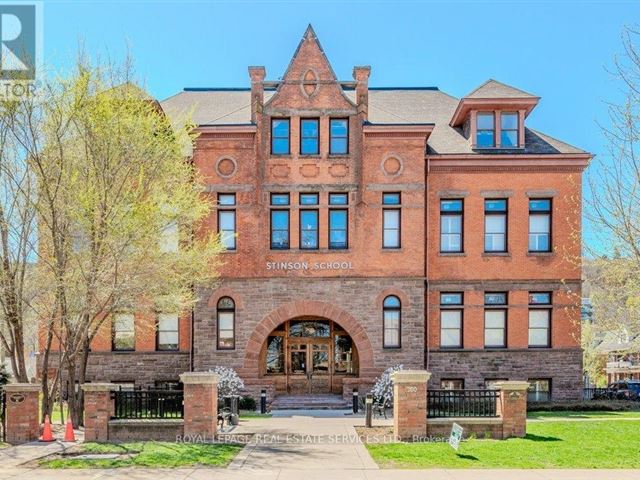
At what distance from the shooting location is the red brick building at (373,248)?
23.4 meters

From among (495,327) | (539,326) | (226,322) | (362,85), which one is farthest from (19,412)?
(539,326)

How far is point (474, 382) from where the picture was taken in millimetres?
23594

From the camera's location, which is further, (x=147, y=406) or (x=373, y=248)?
(x=373, y=248)

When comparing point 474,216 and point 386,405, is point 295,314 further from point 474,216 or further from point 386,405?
point 474,216

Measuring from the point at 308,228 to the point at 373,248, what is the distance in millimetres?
2966

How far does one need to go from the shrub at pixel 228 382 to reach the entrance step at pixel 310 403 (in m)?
1.64

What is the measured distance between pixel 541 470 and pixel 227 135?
1773 cm

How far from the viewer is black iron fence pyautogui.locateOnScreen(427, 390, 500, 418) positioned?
49.1 ft

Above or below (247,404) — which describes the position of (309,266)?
above

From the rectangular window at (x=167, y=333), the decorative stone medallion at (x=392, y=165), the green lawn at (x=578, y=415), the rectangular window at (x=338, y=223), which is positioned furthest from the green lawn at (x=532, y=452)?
the rectangular window at (x=167, y=333)

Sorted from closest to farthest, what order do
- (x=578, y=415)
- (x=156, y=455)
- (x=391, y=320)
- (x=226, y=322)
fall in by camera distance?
(x=156, y=455) → (x=578, y=415) → (x=391, y=320) → (x=226, y=322)

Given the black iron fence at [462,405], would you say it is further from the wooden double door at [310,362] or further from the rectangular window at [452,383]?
the wooden double door at [310,362]

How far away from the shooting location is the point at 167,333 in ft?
80.9

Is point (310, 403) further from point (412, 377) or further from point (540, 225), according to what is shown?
point (540, 225)
